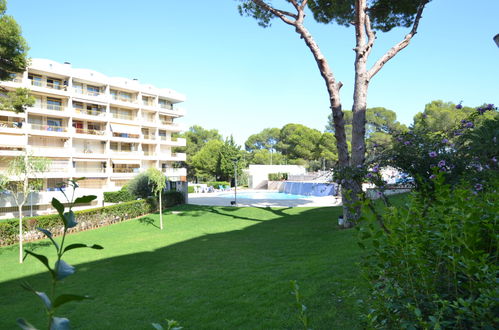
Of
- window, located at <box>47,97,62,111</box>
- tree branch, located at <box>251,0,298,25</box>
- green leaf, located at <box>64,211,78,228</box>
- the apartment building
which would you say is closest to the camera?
green leaf, located at <box>64,211,78,228</box>


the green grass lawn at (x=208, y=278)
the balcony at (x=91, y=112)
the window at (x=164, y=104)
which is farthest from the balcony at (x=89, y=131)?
the green grass lawn at (x=208, y=278)

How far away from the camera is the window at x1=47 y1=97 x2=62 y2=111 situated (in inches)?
1159

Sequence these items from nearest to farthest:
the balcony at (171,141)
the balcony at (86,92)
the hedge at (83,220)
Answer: the hedge at (83,220), the balcony at (86,92), the balcony at (171,141)

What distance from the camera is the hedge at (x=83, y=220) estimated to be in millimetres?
12469

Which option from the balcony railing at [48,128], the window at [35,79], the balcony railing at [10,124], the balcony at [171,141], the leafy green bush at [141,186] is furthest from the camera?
the balcony at [171,141]

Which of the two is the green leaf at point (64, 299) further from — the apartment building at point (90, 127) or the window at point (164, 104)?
the window at point (164, 104)

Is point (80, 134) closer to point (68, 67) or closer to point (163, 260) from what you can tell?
point (68, 67)

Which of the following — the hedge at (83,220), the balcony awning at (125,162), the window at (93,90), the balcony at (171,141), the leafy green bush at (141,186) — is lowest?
the hedge at (83,220)

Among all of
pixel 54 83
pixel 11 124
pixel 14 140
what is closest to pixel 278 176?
pixel 54 83

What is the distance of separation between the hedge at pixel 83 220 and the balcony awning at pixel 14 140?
50.1 ft

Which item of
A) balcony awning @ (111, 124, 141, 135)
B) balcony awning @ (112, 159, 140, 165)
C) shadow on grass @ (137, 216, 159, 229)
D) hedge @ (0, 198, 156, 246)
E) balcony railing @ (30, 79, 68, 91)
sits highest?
balcony railing @ (30, 79, 68, 91)

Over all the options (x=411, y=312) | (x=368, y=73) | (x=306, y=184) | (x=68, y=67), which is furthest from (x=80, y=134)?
(x=411, y=312)

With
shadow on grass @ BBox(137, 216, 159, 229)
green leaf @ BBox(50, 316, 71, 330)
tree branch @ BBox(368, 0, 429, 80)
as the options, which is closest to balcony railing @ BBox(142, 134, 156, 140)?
shadow on grass @ BBox(137, 216, 159, 229)

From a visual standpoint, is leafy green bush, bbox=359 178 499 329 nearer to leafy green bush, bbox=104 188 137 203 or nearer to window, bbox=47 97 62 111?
leafy green bush, bbox=104 188 137 203
